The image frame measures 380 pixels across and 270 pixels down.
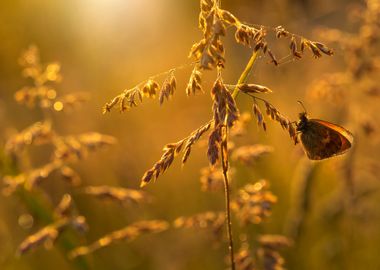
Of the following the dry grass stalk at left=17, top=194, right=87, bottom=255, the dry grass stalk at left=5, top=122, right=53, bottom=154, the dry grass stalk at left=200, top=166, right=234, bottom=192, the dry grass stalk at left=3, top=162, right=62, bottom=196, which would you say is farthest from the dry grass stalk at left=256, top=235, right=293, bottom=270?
the dry grass stalk at left=5, top=122, right=53, bottom=154

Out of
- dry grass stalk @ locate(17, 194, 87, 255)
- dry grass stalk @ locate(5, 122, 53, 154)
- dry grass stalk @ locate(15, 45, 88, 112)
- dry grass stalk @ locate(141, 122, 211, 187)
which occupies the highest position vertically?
dry grass stalk @ locate(15, 45, 88, 112)

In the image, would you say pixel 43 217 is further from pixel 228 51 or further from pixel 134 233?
pixel 228 51

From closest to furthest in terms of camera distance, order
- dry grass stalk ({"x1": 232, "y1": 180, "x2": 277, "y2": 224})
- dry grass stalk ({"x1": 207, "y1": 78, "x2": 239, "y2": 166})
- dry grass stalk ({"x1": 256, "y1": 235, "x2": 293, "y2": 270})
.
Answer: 1. dry grass stalk ({"x1": 207, "y1": 78, "x2": 239, "y2": 166})
2. dry grass stalk ({"x1": 232, "y1": 180, "x2": 277, "y2": 224})
3. dry grass stalk ({"x1": 256, "y1": 235, "x2": 293, "y2": 270})

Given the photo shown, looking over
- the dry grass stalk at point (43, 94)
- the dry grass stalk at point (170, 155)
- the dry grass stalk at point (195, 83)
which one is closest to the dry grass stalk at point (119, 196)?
the dry grass stalk at point (43, 94)

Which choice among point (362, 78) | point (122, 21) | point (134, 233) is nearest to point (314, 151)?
point (134, 233)

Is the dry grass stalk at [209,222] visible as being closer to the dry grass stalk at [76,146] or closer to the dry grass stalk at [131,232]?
the dry grass stalk at [131,232]

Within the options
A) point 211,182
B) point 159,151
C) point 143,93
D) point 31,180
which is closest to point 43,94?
point 31,180

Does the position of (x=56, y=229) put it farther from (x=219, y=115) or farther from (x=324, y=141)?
(x=219, y=115)

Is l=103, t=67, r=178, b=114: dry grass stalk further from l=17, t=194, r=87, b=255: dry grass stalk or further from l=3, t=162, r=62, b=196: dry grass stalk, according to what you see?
l=3, t=162, r=62, b=196: dry grass stalk
